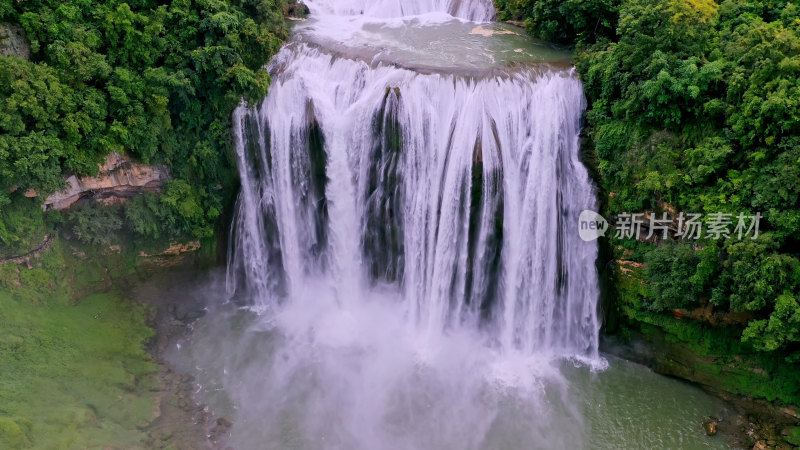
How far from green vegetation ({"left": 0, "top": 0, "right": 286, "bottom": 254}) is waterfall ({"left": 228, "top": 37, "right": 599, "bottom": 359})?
83 cm

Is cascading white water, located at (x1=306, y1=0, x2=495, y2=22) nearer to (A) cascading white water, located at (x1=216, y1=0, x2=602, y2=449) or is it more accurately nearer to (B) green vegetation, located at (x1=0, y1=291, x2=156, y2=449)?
(A) cascading white water, located at (x1=216, y1=0, x2=602, y2=449)

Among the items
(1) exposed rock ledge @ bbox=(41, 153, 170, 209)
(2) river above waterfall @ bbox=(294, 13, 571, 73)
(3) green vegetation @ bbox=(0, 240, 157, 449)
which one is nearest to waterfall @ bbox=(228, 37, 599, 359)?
(2) river above waterfall @ bbox=(294, 13, 571, 73)

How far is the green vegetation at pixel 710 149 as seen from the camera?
10578mm

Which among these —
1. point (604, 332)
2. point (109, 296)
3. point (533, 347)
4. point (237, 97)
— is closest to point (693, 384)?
point (604, 332)

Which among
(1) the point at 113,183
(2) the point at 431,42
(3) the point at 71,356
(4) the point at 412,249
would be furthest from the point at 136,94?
(2) the point at 431,42

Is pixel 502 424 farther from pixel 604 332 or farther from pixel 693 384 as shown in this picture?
pixel 693 384

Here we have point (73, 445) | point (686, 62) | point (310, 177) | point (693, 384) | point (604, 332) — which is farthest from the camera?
point (310, 177)

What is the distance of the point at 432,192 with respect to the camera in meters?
14.1

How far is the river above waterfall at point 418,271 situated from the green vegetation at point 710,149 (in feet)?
3.60

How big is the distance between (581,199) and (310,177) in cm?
773

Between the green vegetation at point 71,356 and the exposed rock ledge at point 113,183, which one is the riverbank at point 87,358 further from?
the exposed rock ledge at point 113,183

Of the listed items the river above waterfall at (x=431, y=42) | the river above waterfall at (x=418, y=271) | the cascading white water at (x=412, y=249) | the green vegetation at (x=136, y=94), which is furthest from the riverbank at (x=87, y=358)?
the river above waterfall at (x=431, y=42)

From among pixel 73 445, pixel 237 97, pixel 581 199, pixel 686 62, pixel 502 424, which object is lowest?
pixel 502 424

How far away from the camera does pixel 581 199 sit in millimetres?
13703
